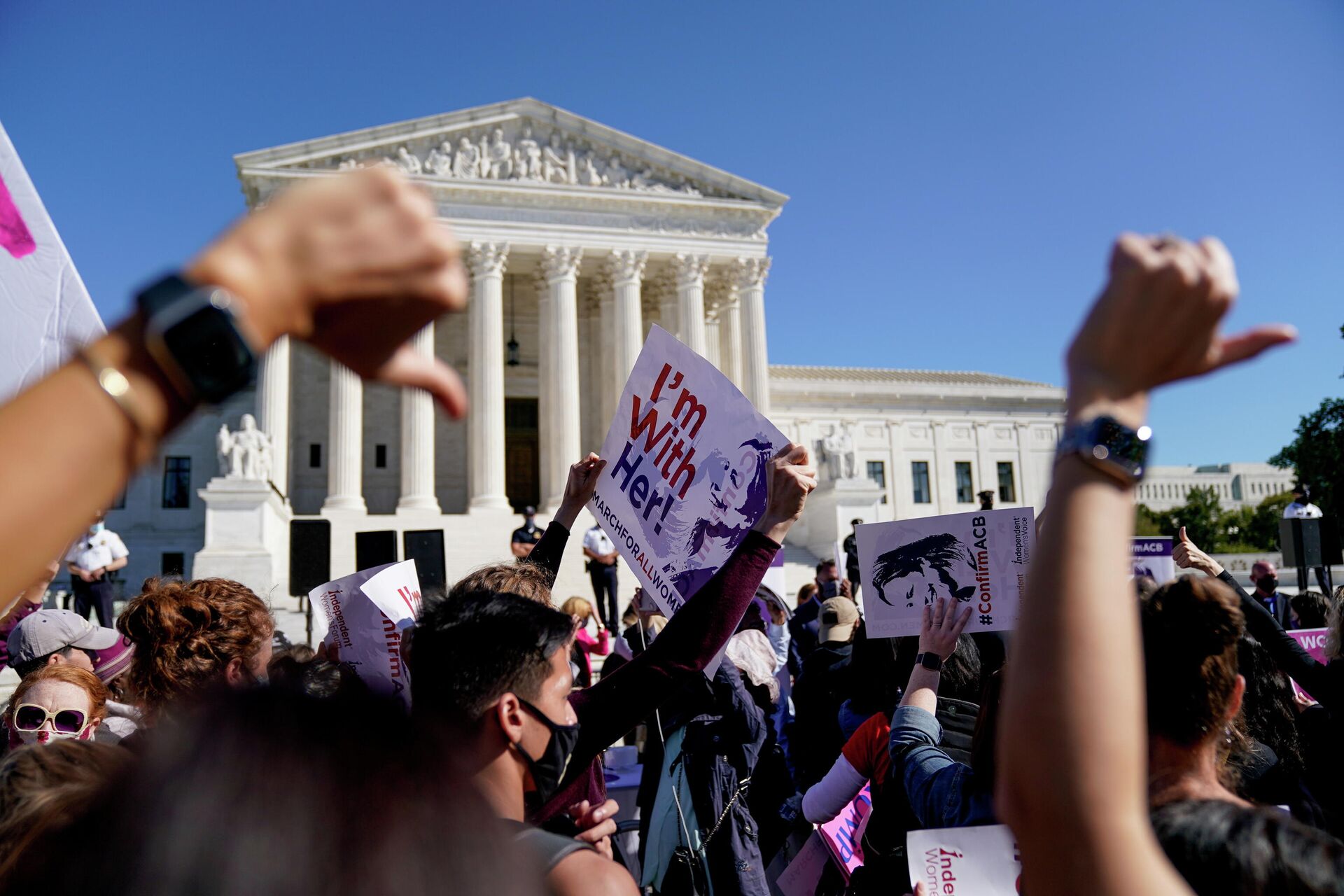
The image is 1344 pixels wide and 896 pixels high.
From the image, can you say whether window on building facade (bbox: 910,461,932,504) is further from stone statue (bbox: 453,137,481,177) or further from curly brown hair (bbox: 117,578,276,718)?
curly brown hair (bbox: 117,578,276,718)

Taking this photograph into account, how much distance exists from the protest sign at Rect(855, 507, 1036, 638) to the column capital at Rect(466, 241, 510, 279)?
29454mm

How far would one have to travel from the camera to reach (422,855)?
1.01 metres

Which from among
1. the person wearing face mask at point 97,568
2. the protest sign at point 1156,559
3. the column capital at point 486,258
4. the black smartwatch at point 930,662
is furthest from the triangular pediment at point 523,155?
the black smartwatch at point 930,662

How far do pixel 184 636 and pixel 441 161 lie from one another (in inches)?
1249

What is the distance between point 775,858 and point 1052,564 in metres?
4.53

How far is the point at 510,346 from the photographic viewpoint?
35.1 meters

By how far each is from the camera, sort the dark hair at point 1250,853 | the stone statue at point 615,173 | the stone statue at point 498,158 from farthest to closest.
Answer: the stone statue at point 615,173 < the stone statue at point 498,158 < the dark hair at point 1250,853

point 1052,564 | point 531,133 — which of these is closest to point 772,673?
point 1052,564

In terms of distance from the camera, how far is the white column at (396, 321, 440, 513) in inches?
1186

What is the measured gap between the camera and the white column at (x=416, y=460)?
3012cm

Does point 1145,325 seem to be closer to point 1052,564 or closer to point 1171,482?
point 1052,564

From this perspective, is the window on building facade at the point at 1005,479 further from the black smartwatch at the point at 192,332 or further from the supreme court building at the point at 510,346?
the black smartwatch at the point at 192,332

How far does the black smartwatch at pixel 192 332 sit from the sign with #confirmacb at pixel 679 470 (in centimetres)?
225

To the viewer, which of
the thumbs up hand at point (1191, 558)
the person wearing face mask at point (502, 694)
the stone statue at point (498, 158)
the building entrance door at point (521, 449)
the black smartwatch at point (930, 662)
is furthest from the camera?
the building entrance door at point (521, 449)
